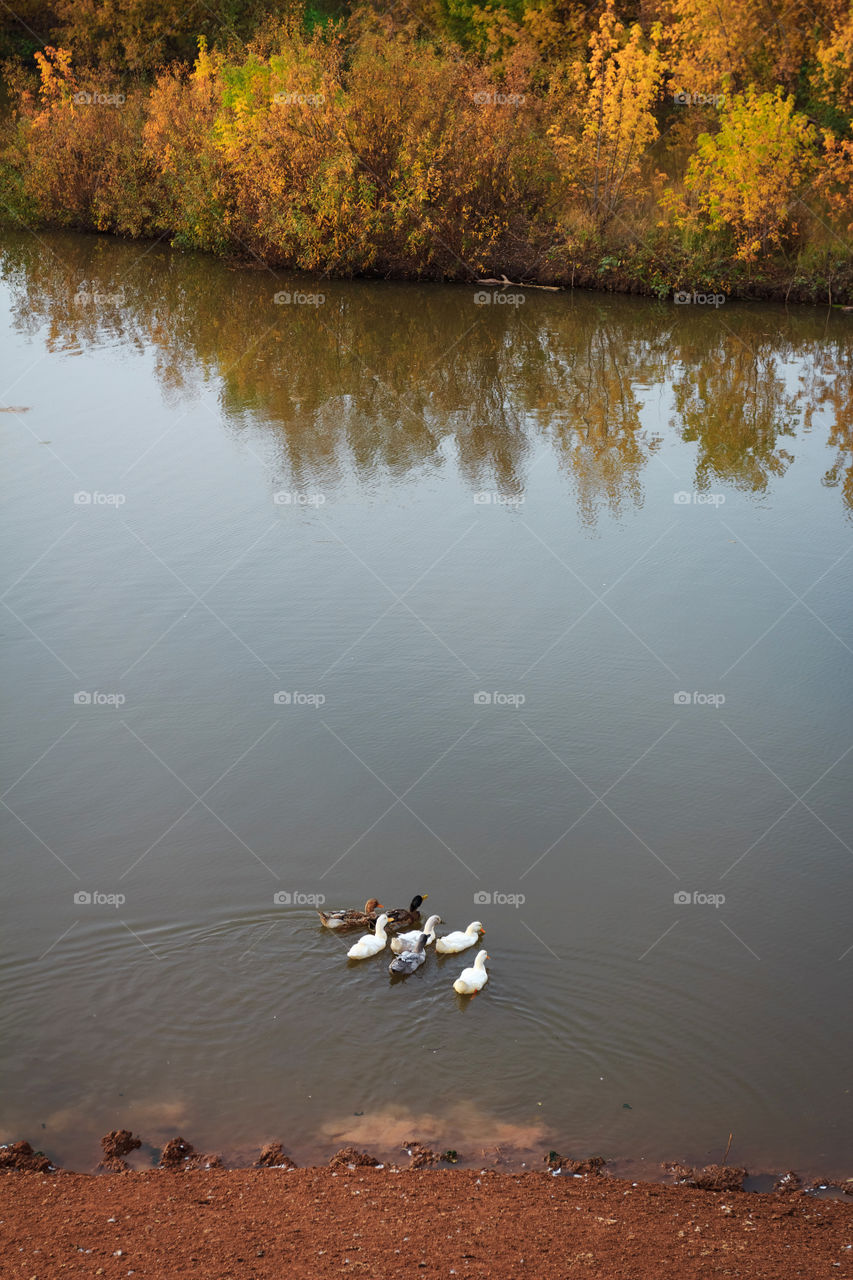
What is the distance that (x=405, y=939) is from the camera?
7363mm

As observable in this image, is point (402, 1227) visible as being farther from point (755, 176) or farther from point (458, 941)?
point (755, 176)

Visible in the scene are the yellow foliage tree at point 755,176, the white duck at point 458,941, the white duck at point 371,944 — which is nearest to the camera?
the white duck at point 371,944

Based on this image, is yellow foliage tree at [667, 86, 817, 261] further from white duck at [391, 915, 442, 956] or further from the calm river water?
white duck at [391, 915, 442, 956]

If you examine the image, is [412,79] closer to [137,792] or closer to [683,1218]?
[137,792]

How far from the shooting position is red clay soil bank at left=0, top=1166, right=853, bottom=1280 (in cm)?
488

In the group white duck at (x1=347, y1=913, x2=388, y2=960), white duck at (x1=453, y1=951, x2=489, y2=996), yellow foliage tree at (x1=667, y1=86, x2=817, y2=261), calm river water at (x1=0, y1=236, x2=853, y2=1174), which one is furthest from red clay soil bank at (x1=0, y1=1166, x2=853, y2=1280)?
yellow foliage tree at (x1=667, y1=86, x2=817, y2=261)

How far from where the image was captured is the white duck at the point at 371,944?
730 centimetres

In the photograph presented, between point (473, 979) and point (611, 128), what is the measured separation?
25767 mm

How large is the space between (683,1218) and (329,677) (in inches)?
239

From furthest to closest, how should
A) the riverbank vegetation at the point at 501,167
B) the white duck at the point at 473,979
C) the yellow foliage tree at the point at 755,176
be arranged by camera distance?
the riverbank vegetation at the point at 501,167 → the yellow foliage tree at the point at 755,176 → the white duck at the point at 473,979

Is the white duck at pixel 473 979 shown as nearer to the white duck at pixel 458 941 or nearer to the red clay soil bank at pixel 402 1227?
the white duck at pixel 458 941

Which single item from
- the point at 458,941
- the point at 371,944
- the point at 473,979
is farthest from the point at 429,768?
the point at 473,979

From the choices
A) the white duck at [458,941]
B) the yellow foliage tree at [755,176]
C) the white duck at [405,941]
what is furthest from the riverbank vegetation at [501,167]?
the white duck at [405,941]

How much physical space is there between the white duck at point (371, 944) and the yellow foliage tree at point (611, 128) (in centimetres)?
2429
